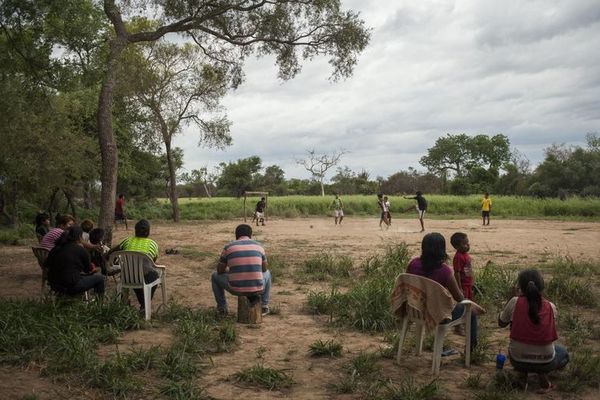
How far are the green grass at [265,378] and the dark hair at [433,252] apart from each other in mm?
1742

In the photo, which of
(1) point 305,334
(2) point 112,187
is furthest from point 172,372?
(2) point 112,187

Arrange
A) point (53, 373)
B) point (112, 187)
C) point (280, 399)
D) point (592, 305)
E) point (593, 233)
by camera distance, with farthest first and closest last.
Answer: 1. point (593, 233)
2. point (112, 187)
3. point (592, 305)
4. point (53, 373)
5. point (280, 399)

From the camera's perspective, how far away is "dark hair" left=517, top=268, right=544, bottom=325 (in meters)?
4.60

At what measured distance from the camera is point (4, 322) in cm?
586

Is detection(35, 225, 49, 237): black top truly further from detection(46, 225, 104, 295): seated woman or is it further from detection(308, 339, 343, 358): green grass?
detection(308, 339, 343, 358): green grass

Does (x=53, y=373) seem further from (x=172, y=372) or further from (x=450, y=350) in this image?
(x=450, y=350)

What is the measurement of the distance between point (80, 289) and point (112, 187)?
4.41 metres

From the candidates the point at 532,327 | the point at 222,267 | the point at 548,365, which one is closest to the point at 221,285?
the point at 222,267

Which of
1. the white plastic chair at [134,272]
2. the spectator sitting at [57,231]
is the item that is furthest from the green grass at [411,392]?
the spectator sitting at [57,231]

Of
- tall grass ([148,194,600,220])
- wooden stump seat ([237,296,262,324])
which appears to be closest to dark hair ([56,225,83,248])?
wooden stump seat ([237,296,262,324])

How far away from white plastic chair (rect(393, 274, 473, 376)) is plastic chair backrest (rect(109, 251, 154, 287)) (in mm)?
3425

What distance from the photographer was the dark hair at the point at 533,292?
460cm

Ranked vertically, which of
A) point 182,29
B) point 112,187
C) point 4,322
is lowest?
point 4,322

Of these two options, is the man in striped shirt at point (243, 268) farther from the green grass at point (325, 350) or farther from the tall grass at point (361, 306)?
the green grass at point (325, 350)
